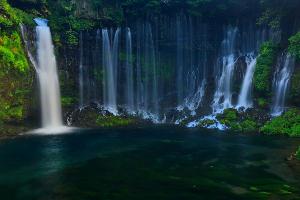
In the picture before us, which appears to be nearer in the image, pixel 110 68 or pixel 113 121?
pixel 113 121

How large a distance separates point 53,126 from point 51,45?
7803 mm

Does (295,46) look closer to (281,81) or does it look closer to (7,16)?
(281,81)

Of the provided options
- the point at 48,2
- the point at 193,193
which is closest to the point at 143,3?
the point at 48,2

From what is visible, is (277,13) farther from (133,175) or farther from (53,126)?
(133,175)

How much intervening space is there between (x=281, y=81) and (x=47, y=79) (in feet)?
67.2

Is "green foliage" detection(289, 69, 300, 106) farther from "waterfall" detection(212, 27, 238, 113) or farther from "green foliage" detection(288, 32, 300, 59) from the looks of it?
"waterfall" detection(212, 27, 238, 113)

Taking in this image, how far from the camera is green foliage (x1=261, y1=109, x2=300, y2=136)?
31.2 meters

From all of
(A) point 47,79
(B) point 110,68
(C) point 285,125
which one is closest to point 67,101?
(A) point 47,79

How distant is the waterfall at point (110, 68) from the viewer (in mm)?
43812

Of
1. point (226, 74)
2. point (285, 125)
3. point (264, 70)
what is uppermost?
point (264, 70)

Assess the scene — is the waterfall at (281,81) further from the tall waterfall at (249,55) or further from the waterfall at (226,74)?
the waterfall at (226,74)

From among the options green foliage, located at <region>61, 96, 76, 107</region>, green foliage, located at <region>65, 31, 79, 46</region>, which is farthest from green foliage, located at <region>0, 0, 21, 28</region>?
green foliage, located at <region>61, 96, 76, 107</region>

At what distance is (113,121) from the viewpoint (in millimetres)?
40219

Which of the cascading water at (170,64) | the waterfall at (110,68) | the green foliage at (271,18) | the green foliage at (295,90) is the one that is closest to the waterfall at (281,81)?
the green foliage at (295,90)
